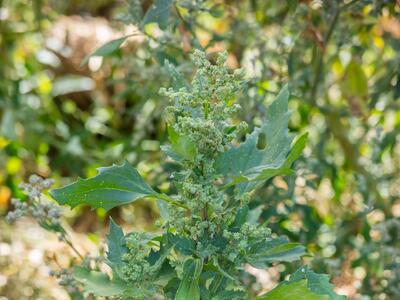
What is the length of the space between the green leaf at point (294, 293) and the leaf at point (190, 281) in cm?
9

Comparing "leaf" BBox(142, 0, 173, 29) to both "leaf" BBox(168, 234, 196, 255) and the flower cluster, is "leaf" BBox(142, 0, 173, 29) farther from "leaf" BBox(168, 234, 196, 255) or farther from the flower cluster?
"leaf" BBox(168, 234, 196, 255)

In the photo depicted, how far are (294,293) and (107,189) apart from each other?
288mm

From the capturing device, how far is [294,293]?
39.5 inches

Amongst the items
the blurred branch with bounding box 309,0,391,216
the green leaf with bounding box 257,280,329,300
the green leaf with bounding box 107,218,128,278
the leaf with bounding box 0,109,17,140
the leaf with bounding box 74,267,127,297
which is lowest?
the leaf with bounding box 0,109,17,140

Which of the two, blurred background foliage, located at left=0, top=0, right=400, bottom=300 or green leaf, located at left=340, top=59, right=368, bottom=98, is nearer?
blurred background foliage, located at left=0, top=0, right=400, bottom=300

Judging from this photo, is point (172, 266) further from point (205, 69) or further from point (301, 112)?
point (301, 112)

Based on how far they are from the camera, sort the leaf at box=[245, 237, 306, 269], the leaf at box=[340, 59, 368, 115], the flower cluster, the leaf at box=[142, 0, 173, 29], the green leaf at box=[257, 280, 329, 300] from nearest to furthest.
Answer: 1. the green leaf at box=[257, 280, 329, 300]
2. the leaf at box=[245, 237, 306, 269]
3. the flower cluster
4. the leaf at box=[142, 0, 173, 29]
5. the leaf at box=[340, 59, 368, 115]

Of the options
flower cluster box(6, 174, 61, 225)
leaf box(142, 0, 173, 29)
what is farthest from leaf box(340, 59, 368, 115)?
flower cluster box(6, 174, 61, 225)

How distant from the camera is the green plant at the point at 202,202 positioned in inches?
40.7

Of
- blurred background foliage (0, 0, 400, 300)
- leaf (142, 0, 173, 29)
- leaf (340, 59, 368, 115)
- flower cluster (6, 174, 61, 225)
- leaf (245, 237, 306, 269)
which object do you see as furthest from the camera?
leaf (340, 59, 368, 115)

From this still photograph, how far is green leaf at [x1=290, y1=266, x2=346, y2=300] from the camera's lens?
3.56 ft

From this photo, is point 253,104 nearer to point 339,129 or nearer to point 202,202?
point 339,129

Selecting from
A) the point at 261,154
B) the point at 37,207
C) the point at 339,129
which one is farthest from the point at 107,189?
the point at 339,129

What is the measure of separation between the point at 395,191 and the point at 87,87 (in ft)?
4.91
